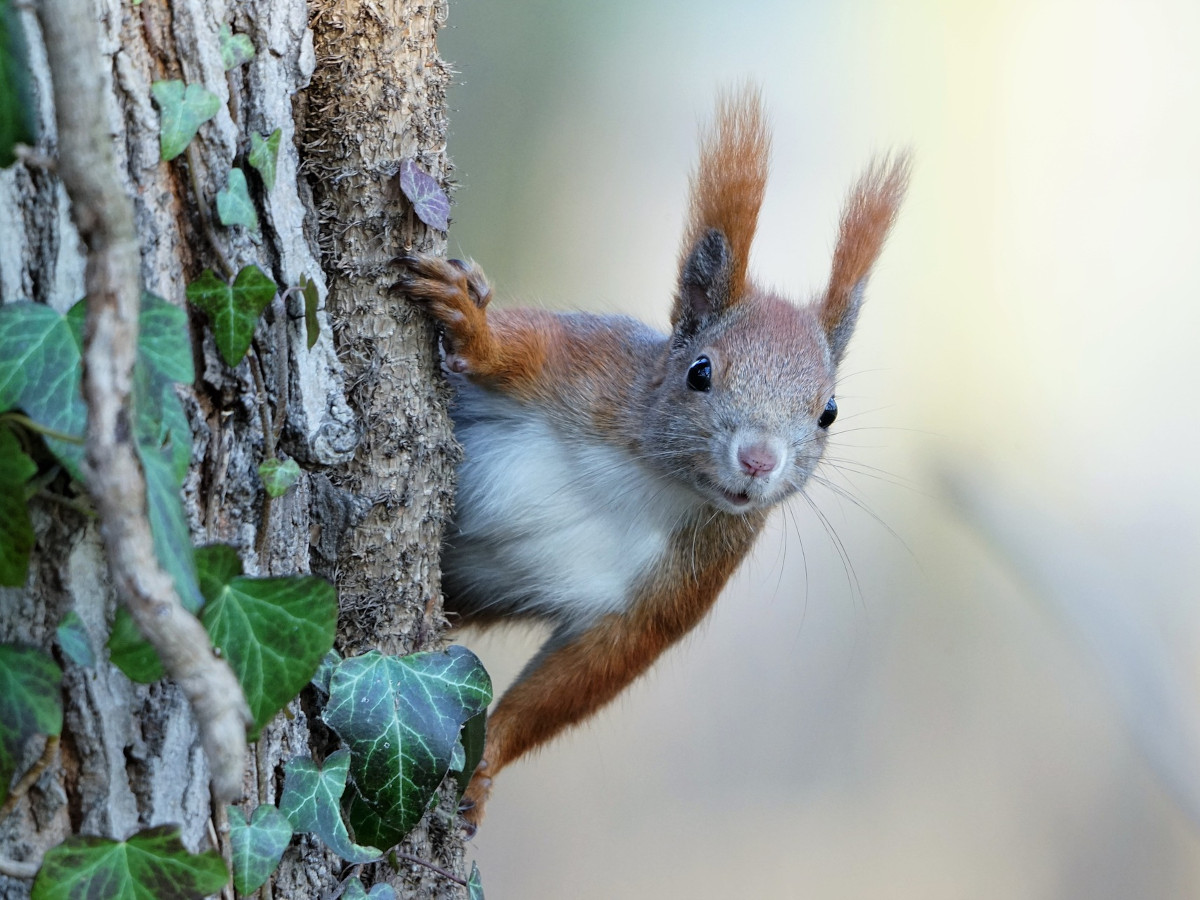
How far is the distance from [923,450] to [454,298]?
155 cm

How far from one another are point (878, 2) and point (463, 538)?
1565mm

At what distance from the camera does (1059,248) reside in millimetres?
2285

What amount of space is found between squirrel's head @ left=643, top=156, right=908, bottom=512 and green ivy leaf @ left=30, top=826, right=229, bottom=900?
0.81 meters

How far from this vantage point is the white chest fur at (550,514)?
1.45 metres

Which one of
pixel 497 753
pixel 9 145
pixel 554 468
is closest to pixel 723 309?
pixel 554 468

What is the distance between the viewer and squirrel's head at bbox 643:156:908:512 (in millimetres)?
1345

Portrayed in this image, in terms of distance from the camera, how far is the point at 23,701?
0.62m

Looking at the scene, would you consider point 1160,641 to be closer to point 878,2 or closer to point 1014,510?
point 1014,510

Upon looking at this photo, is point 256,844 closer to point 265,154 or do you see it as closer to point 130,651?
point 130,651

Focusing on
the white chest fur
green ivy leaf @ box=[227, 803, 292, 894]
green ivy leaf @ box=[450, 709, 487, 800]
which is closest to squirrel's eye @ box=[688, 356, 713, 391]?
the white chest fur

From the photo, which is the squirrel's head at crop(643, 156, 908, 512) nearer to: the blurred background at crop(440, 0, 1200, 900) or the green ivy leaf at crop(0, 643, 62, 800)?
the blurred background at crop(440, 0, 1200, 900)

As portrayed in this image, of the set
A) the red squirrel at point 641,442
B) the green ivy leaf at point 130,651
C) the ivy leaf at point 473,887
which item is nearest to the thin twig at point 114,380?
the green ivy leaf at point 130,651

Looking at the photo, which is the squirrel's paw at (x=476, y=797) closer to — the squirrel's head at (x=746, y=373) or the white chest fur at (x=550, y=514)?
the white chest fur at (x=550, y=514)

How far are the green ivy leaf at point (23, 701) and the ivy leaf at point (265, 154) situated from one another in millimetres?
392
